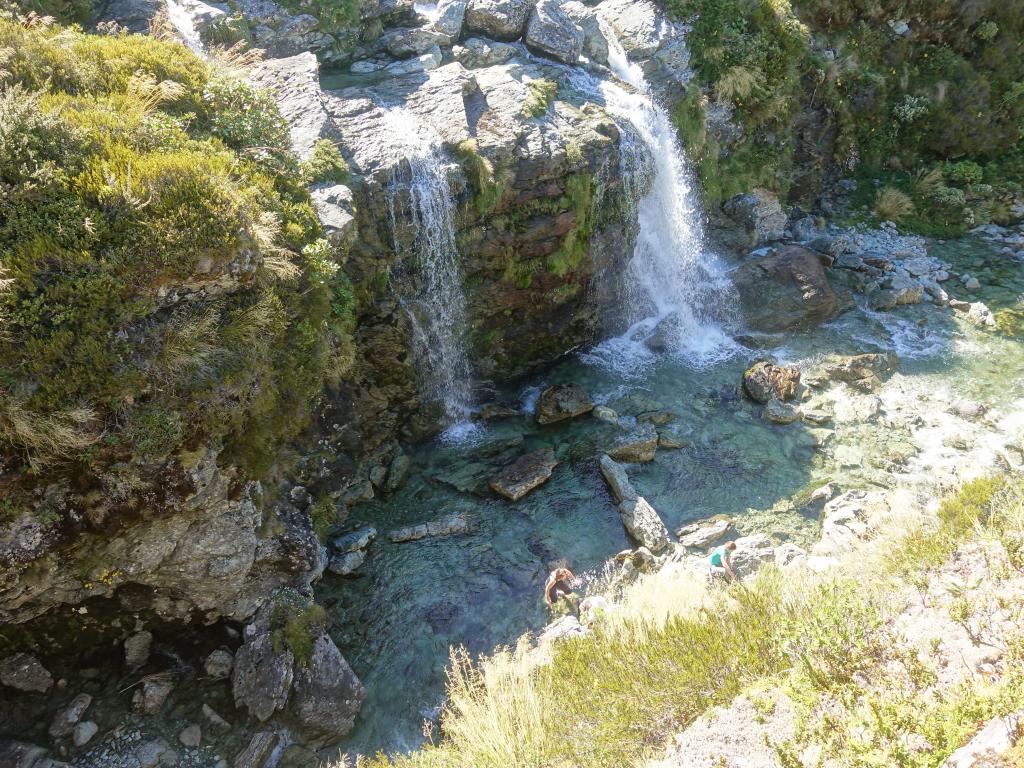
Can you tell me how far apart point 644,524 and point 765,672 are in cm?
553

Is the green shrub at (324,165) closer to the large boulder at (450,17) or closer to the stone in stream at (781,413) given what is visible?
the large boulder at (450,17)

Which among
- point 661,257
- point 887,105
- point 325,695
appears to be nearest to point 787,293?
point 661,257

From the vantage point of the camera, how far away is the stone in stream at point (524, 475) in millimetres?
11906

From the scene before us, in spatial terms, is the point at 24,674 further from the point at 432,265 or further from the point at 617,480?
the point at 617,480

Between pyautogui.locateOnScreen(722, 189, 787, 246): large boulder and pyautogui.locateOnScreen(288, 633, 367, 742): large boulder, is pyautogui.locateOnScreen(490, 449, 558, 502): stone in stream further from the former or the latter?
pyautogui.locateOnScreen(722, 189, 787, 246): large boulder

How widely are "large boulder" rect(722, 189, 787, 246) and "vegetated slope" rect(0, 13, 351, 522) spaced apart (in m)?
13.0

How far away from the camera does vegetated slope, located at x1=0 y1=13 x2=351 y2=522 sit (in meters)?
6.41

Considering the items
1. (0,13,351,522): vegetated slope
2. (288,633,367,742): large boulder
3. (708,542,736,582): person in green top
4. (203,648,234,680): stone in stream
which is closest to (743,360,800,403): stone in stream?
(708,542,736,582): person in green top

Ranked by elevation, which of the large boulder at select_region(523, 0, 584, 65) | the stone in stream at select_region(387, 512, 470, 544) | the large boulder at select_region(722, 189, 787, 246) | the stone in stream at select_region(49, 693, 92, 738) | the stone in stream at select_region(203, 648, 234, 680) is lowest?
the stone in stream at select_region(387, 512, 470, 544)

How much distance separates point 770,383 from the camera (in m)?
13.8

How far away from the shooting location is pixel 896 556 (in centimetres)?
643

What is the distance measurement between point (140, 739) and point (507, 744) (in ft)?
16.6

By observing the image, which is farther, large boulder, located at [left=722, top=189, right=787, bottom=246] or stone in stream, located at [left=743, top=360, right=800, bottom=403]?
large boulder, located at [left=722, top=189, right=787, bottom=246]

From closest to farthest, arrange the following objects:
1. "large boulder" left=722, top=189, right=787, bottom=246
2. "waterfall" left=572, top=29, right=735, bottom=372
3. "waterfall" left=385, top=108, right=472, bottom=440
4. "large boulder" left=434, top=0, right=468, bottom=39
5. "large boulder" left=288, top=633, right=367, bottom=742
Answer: "large boulder" left=288, top=633, right=367, bottom=742 < "waterfall" left=385, top=108, right=472, bottom=440 < "large boulder" left=434, top=0, right=468, bottom=39 < "waterfall" left=572, top=29, right=735, bottom=372 < "large boulder" left=722, top=189, right=787, bottom=246
